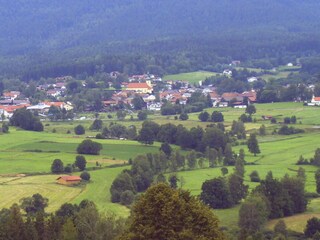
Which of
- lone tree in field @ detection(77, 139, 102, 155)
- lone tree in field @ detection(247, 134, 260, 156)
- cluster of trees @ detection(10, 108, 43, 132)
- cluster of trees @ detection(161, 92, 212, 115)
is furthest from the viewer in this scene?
cluster of trees @ detection(161, 92, 212, 115)

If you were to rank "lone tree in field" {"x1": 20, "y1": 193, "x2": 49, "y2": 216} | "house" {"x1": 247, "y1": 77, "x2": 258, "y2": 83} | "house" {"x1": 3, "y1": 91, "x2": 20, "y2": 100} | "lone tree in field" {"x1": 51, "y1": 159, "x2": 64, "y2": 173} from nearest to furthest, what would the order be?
"lone tree in field" {"x1": 20, "y1": 193, "x2": 49, "y2": 216} < "lone tree in field" {"x1": 51, "y1": 159, "x2": 64, "y2": 173} < "house" {"x1": 3, "y1": 91, "x2": 20, "y2": 100} < "house" {"x1": 247, "y1": 77, "x2": 258, "y2": 83}

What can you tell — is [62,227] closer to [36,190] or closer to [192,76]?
[36,190]

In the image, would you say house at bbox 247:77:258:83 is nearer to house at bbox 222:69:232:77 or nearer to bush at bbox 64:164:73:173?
house at bbox 222:69:232:77

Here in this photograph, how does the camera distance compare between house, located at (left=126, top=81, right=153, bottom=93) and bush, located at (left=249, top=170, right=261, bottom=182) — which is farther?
house, located at (left=126, top=81, right=153, bottom=93)

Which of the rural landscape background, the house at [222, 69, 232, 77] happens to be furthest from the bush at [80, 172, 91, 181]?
the house at [222, 69, 232, 77]

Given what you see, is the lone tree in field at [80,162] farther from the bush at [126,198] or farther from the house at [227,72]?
the house at [227,72]

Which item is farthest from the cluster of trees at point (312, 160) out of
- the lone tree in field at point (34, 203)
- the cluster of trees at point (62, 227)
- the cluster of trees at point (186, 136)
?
the cluster of trees at point (62, 227)
